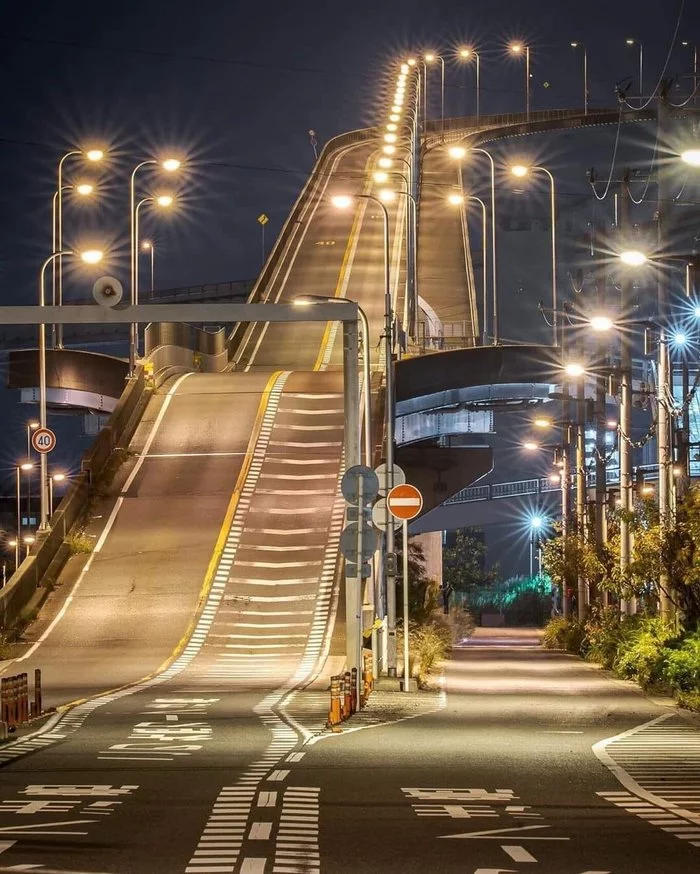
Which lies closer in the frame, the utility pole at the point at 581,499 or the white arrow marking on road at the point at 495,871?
the white arrow marking on road at the point at 495,871

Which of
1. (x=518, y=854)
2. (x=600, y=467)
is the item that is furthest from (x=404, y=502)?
(x=600, y=467)

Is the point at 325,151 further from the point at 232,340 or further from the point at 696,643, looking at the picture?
the point at 696,643

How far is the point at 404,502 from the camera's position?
28.4 m

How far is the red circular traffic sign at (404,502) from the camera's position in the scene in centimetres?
2830

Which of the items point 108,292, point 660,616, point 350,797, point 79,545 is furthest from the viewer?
point 79,545

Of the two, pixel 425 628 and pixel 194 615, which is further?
pixel 425 628

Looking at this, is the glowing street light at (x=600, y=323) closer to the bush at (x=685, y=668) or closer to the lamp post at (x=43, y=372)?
the bush at (x=685, y=668)

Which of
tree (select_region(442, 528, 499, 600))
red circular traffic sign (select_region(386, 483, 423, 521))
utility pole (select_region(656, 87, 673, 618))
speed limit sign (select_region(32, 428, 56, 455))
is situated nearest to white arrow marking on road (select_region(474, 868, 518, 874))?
red circular traffic sign (select_region(386, 483, 423, 521))

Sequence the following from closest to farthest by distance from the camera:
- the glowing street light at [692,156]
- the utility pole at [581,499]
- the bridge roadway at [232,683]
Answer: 1. the bridge roadway at [232,683]
2. the glowing street light at [692,156]
3. the utility pole at [581,499]

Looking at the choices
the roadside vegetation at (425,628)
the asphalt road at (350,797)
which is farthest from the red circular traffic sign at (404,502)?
the asphalt road at (350,797)

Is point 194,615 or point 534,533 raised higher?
point 534,533

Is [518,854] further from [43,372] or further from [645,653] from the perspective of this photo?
[43,372]

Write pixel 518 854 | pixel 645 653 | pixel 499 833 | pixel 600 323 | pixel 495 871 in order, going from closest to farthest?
pixel 495 871 < pixel 518 854 < pixel 499 833 < pixel 645 653 < pixel 600 323

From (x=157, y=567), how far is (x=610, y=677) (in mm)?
14526
